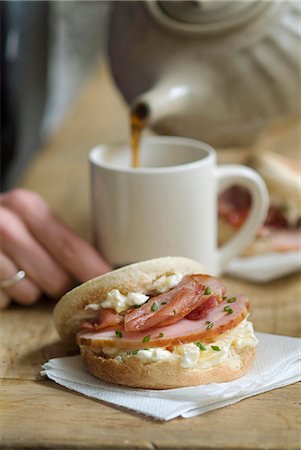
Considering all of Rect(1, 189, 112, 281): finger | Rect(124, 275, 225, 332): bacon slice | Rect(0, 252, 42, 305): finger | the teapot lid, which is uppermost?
the teapot lid

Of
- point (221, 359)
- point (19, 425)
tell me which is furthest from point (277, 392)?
point (19, 425)

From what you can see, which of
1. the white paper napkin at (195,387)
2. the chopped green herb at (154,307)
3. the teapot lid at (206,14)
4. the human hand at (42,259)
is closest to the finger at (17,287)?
the human hand at (42,259)

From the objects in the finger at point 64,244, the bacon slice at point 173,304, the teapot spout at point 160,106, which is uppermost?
the teapot spout at point 160,106

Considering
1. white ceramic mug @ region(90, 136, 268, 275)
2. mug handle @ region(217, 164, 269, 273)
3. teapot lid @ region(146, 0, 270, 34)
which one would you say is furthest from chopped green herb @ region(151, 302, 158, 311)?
teapot lid @ region(146, 0, 270, 34)

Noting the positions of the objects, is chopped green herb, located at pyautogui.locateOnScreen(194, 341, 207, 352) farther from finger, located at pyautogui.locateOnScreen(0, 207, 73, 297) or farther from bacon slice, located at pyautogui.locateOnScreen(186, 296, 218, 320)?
finger, located at pyautogui.locateOnScreen(0, 207, 73, 297)

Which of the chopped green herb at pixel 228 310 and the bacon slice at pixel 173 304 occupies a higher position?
the bacon slice at pixel 173 304

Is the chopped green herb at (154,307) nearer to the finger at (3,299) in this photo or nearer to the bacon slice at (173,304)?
the bacon slice at (173,304)

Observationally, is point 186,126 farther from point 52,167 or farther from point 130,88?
point 52,167
